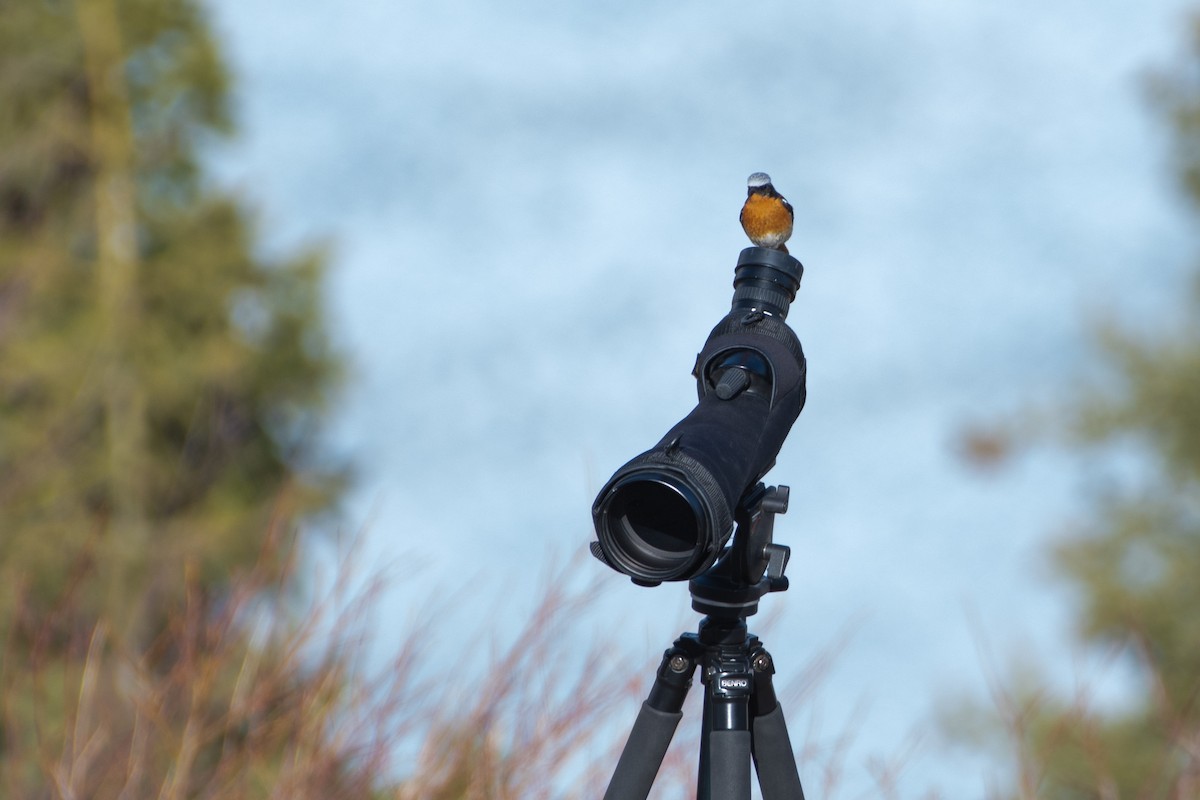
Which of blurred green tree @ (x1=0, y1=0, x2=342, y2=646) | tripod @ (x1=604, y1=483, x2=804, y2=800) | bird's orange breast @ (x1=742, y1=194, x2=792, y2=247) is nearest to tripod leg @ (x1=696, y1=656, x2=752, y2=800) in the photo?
tripod @ (x1=604, y1=483, x2=804, y2=800)

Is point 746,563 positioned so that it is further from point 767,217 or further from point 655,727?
point 767,217

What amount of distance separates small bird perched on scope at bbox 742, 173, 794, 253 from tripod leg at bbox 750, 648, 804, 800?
0.77 meters

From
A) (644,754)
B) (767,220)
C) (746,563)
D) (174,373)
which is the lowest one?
(644,754)

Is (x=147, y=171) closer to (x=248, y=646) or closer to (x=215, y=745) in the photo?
(x=215, y=745)

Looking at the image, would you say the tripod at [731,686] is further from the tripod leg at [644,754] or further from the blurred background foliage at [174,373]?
the blurred background foliage at [174,373]

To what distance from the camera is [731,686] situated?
7.05ft

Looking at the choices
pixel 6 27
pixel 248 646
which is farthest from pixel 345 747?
pixel 6 27

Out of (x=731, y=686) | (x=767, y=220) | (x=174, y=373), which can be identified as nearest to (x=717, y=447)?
(x=731, y=686)

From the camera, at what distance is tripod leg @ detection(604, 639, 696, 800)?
219 centimetres

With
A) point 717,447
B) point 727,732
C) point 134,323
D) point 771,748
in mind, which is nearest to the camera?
point 717,447

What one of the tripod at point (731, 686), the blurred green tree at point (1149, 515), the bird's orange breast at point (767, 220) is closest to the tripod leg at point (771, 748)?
the tripod at point (731, 686)

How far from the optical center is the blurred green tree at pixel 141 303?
1248cm

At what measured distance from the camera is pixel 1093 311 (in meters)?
14.6

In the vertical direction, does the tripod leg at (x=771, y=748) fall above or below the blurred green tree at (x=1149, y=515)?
below
